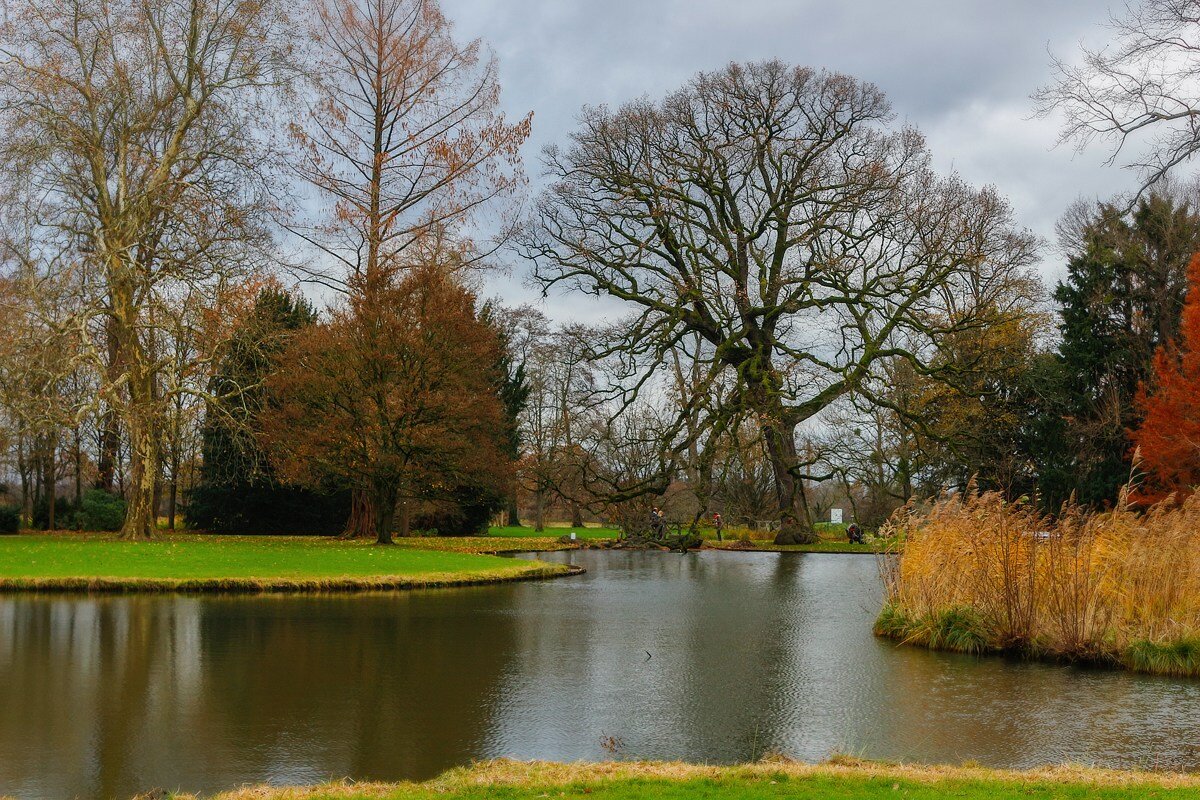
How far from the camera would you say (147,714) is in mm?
8102

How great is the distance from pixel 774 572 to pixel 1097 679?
43.8 feet

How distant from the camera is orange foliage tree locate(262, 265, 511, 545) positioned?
27188mm

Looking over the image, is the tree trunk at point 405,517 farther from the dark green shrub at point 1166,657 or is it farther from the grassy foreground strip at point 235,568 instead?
the dark green shrub at point 1166,657

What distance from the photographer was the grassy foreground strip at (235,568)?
54.6ft

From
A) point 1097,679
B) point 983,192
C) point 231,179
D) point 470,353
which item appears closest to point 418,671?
point 1097,679

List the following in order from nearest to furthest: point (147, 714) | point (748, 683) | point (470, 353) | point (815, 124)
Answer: point (147, 714)
point (748, 683)
point (470, 353)
point (815, 124)

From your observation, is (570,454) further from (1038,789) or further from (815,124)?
(1038,789)

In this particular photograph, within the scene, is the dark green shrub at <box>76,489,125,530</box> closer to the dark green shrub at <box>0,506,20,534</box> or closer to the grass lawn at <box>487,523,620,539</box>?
the dark green shrub at <box>0,506,20,534</box>

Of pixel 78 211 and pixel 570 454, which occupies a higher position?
pixel 78 211

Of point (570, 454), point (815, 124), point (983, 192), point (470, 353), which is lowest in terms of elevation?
point (570, 454)

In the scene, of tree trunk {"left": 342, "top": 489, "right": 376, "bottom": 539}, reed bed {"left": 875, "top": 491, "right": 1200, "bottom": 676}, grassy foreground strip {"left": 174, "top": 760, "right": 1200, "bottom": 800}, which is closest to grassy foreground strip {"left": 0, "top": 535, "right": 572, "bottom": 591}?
tree trunk {"left": 342, "top": 489, "right": 376, "bottom": 539}

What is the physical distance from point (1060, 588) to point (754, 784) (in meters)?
7.61

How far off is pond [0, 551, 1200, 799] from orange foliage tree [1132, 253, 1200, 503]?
1730 centimetres

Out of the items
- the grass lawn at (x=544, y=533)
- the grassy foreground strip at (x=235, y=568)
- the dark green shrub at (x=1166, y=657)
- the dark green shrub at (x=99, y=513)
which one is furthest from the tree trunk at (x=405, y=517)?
the dark green shrub at (x=1166, y=657)
